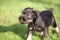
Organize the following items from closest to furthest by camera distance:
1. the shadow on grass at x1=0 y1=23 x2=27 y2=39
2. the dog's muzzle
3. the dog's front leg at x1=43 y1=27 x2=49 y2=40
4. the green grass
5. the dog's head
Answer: the dog's muzzle
the dog's head
the dog's front leg at x1=43 y1=27 x2=49 y2=40
the green grass
the shadow on grass at x1=0 y1=23 x2=27 y2=39

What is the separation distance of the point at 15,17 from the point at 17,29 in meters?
1.73

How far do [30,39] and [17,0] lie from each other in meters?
6.30

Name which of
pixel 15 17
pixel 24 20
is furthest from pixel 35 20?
pixel 15 17

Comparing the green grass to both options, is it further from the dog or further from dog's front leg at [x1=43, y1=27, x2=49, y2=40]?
the dog

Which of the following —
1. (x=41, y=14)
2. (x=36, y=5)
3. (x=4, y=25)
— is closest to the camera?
(x=41, y=14)

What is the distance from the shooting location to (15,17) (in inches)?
416

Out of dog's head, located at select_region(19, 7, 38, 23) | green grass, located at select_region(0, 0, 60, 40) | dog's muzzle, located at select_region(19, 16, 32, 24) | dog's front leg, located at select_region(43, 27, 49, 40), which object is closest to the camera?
dog's muzzle, located at select_region(19, 16, 32, 24)

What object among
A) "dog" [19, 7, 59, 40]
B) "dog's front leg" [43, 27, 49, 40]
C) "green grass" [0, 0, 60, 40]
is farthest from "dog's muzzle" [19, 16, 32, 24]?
"green grass" [0, 0, 60, 40]

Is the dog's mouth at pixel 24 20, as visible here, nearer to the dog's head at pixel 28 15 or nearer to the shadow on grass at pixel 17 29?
the dog's head at pixel 28 15

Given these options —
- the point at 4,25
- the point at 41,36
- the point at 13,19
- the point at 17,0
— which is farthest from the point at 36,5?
the point at 41,36

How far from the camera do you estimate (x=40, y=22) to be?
755 centimetres

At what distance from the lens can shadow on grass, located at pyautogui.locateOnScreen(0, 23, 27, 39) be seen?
27.7ft

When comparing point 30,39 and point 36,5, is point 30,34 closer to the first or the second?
point 30,39

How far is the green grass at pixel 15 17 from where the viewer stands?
827cm
